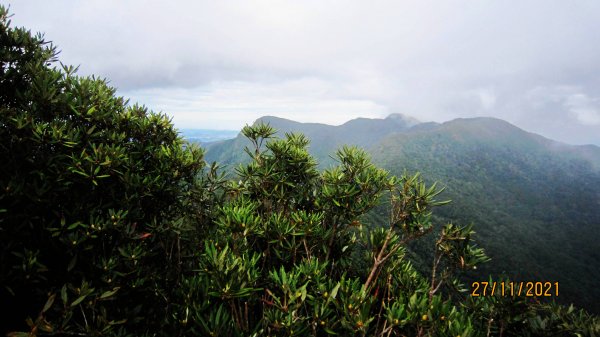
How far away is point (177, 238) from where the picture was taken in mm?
4973

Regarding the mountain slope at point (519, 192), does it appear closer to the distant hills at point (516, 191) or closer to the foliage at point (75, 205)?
the distant hills at point (516, 191)

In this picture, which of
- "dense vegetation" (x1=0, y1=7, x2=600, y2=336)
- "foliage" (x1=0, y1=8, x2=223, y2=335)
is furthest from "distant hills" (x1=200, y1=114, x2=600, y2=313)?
"foliage" (x1=0, y1=8, x2=223, y2=335)

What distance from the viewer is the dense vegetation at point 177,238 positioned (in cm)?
339

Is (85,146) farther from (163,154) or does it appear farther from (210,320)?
(210,320)

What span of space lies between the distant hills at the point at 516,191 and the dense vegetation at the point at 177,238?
3906mm

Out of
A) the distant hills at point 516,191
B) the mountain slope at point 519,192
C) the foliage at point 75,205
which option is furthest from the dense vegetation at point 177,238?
the mountain slope at point 519,192

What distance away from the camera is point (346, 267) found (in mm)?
5641

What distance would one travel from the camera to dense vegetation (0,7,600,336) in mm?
3393

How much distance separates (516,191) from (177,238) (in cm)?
12645
